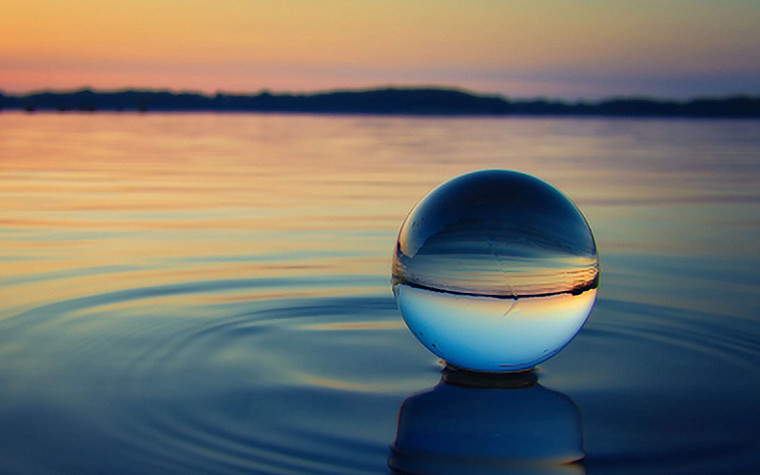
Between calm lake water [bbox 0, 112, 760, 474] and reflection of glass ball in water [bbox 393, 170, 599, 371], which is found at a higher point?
reflection of glass ball in water [bbox 393, 170, 599, 371]

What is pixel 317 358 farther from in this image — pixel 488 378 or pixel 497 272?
pixel 497 272

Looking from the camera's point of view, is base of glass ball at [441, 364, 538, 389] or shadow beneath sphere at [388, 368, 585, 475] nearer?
shadow beneath sphere at [388, 368, 585, 475]

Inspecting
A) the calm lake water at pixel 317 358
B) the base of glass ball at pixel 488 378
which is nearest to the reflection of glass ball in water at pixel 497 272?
the base of glass ball at pixel 488 378

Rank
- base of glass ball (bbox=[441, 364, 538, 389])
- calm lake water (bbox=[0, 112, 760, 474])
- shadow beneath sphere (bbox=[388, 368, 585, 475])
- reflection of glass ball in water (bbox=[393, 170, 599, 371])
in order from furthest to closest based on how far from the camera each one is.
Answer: base of glass ball (bbox=[441, 364, 538, 389]) → reflection of glass ball in water (bbox=[393, 170, 599, 371]) → calm lake water (bbox=[0, 112, 760, 474]) → shadow beneath sphere (bbox=[388, 368, 585, 475])

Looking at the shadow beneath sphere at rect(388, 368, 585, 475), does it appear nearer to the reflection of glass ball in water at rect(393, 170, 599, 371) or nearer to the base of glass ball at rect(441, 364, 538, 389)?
the base of glass ball at rect(441, 364, 538, 389)

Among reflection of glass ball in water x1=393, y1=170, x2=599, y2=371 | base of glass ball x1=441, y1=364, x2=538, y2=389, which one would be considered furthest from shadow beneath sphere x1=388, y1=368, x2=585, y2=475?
reflection of glass ball in water x1=393, y1=170, x2=599, y2=371

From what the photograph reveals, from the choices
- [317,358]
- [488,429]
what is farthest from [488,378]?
[317,358]

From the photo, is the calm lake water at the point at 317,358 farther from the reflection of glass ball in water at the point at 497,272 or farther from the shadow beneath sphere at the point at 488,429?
the reflection of glass ball in water at the point at 497,272
